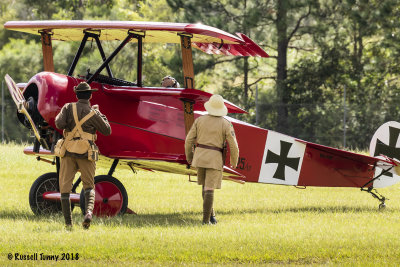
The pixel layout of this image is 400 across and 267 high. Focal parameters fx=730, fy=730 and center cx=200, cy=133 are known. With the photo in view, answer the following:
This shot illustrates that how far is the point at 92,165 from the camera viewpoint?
989 cm

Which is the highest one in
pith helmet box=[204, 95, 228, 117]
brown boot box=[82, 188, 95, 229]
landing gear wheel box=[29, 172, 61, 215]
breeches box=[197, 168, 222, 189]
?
pith helmet box=[204, 95, 228, 117]

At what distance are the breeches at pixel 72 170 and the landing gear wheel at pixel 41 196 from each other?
6.87ft

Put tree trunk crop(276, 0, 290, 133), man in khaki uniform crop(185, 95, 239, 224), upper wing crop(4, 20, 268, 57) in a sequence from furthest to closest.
Result: tree trunk crop(276, 0, 290, 133), upper wing crop(4, 20, 268, 57), man in khaki uniform crop(185, 95, 239, 224)

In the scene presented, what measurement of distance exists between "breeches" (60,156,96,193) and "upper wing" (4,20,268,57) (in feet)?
7.70

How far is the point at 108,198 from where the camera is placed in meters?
11.2

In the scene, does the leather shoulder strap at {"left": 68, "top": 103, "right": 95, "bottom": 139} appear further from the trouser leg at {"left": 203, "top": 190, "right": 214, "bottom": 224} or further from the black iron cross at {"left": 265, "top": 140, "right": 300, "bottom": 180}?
the black iron cross at {"left": 265, "top": 140, "right": 300, "bottom": 180}

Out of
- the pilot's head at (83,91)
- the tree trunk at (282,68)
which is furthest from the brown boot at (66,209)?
the tree trunk at (282,68)

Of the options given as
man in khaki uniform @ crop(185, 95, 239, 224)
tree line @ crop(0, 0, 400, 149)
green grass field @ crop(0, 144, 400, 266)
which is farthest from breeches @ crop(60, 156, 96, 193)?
tree line @ crop(0, 0, 400, 149)

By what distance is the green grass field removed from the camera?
808cm

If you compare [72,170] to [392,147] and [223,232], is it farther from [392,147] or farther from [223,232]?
[392,147]

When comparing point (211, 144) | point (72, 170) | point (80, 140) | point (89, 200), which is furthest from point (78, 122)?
point (211, 144)

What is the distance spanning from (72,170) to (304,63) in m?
21.4

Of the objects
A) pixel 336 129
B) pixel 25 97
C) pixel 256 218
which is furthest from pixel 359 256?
pixel 336 129

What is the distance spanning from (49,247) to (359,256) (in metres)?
3.52
